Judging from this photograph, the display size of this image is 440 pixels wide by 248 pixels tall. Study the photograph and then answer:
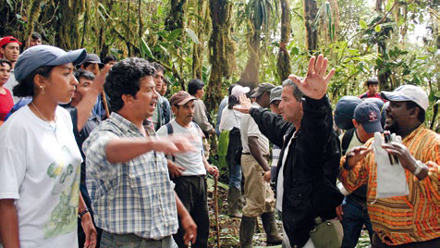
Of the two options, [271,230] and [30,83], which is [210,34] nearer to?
[271,230]

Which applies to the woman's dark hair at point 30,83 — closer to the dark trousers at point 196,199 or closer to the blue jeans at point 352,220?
the dark trousers at point 196,199

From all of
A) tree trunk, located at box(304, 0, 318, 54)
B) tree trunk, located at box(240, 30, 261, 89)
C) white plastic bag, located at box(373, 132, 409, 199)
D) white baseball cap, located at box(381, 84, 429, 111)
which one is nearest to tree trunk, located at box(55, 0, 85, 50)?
tree trunk, located at box(240, 30, 261, 89)

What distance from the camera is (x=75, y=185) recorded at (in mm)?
2506

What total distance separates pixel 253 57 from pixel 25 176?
24.2 ft

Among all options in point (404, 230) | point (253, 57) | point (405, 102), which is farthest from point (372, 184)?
point (253, 57)

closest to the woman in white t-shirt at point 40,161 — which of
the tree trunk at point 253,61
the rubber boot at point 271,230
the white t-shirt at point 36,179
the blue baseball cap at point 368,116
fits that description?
the white t-shirt at point 36,179

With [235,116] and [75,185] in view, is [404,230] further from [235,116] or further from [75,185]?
[235,116]

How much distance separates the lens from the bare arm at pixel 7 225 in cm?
217

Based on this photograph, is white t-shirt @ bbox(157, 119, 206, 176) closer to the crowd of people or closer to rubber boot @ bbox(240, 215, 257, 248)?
the crowd of people

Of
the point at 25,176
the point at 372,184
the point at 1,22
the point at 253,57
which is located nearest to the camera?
the point at 25,176

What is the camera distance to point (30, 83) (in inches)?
96.3

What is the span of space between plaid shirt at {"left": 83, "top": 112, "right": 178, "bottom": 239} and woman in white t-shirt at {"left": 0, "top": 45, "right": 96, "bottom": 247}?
158 millimetres

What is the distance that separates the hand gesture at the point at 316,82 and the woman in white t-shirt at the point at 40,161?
1.46m

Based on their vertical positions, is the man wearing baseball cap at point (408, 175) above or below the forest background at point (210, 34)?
below
